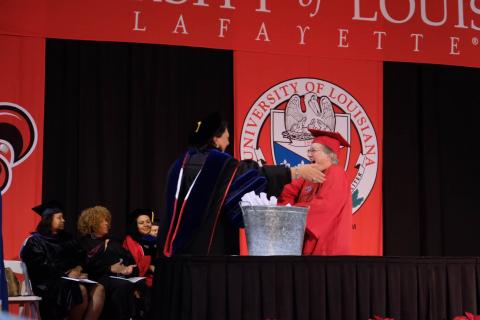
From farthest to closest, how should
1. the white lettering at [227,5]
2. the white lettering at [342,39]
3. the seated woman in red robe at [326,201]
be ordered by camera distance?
the white lettering at [342,39] < the white lettering at [227,5] < the seated woman in red robe at [326,201]

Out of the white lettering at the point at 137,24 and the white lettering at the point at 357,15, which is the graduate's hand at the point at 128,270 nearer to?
the white lettering at the point at 137,24

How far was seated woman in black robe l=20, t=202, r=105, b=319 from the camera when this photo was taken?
21.0ft

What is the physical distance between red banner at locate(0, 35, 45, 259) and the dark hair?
0.44 m

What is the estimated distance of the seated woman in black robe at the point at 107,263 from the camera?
6805mm

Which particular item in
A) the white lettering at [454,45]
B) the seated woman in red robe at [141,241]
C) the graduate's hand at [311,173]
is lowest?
the seated woman in red robe at [141,241]

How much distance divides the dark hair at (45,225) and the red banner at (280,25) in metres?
1.67

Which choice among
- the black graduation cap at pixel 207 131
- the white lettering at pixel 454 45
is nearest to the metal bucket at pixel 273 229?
the black graduation cap at pixel 207 131

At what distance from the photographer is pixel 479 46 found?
820cm

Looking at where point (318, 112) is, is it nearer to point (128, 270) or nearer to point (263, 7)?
point (263, 7)

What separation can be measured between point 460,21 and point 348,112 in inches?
60.9

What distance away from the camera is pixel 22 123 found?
7.20 m

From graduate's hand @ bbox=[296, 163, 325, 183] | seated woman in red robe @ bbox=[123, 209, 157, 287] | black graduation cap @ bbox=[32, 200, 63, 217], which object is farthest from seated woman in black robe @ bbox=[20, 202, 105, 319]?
graduate's hand @ bbox=[296, 163, 325, 183]

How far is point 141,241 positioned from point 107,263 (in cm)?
56

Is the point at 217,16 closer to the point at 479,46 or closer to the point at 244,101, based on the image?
the point at 244,101
